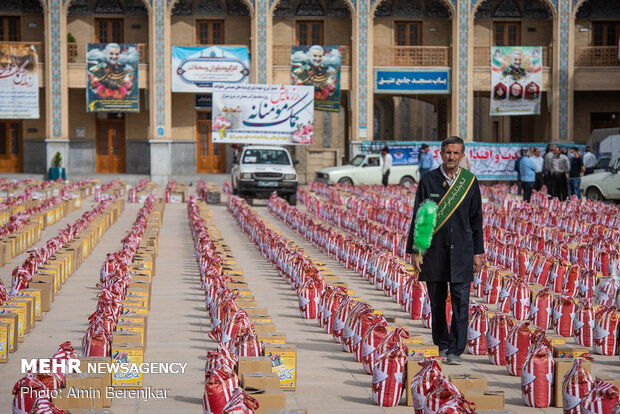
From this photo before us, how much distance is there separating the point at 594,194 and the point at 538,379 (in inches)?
804

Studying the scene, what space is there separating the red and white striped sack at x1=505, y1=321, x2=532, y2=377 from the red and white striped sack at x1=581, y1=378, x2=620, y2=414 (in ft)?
5.29

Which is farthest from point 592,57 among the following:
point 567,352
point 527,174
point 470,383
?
point 470,383

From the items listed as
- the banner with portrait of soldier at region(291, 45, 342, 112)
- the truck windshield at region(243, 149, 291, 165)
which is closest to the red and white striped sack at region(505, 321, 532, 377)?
the truck windshield at region(243, 149, 291, 165)

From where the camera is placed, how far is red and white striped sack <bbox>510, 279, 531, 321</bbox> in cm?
976

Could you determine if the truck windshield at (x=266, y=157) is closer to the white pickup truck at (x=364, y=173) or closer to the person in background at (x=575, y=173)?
the white pickup truck at (x=364, y=173)

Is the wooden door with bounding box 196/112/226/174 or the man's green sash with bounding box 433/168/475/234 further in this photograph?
the wooden door with bounding box 196/112/226/174

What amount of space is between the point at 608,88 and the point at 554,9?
12.1 ft

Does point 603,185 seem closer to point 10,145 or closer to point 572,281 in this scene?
point 572,281

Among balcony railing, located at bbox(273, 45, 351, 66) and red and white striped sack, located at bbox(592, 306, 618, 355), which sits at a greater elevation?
balcony railing, located at bbox(273, 45, 351, 66)

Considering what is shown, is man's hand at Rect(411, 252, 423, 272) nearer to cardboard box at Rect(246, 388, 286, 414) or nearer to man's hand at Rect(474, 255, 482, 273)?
man's hand at Rect(474, 255, 482, 273)

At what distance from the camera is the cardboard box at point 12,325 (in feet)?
26.3

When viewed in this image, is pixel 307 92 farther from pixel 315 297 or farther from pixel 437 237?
pixel 437 237

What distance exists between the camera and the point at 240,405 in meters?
5.03

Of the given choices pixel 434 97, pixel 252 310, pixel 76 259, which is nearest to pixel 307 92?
pixel 434 97
